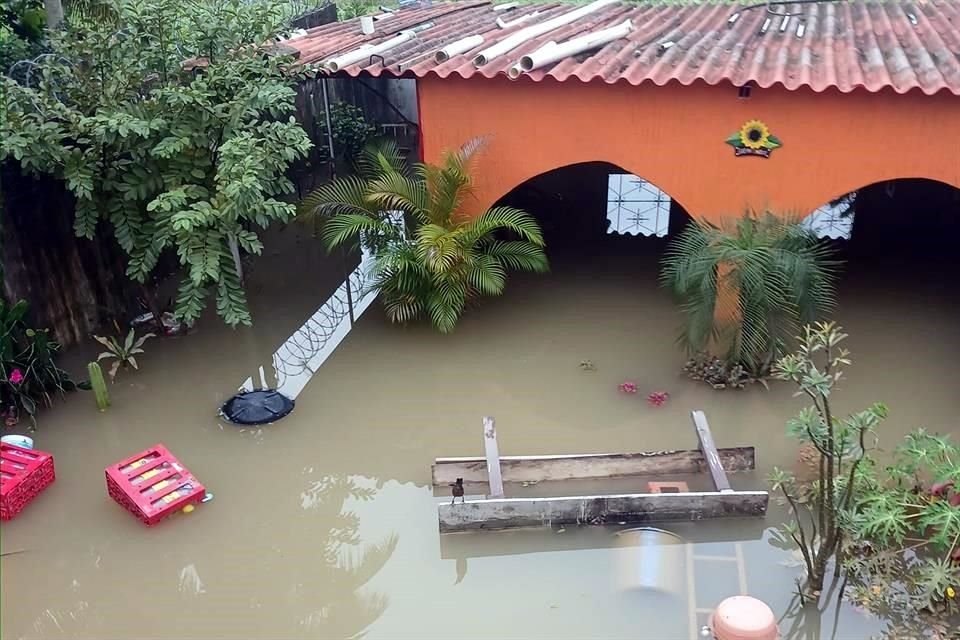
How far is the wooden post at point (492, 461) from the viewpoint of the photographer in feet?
20.6

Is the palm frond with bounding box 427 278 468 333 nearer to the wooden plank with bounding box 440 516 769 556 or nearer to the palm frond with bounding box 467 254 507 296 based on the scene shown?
the palm frond with bounding box 467 254 507 296

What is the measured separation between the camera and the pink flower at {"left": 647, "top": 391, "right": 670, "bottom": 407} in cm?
770

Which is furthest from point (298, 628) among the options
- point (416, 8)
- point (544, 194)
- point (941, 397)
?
point (416, 8)

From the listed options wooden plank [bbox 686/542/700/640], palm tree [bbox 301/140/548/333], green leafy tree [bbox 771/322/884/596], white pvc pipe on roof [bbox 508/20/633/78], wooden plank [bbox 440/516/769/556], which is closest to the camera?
green leafy tree [bbox 771/322/884/596]

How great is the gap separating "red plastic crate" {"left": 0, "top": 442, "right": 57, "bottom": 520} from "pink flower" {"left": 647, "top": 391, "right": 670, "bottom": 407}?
5128 mm

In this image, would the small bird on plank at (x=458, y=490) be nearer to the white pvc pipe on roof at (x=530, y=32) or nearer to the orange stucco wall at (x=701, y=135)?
the orange stucco wall at (x=701, y=135)

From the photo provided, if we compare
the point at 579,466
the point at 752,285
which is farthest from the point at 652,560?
the point at 752,285

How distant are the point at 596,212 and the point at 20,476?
851 centimetres

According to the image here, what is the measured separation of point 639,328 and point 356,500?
3.88m

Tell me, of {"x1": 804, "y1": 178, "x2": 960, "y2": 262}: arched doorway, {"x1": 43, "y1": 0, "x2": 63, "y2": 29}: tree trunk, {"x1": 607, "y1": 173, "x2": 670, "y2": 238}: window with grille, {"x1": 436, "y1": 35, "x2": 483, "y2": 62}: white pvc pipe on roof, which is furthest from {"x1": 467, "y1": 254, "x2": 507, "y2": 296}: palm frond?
{"x1": 43, "y1": 0, "x2": 63, "y2": 29}: tree trunk

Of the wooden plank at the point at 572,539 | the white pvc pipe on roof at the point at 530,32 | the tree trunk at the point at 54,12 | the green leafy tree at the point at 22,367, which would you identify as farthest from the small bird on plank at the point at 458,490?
the tree trunk at the point at 54,12

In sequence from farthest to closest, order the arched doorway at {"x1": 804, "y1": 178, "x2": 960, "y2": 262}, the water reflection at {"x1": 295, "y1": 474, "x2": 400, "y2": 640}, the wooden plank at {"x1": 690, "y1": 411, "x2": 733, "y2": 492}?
the arched doorway at {"x1": 804, "y1": 178, "x2": 960, "y2": 262} < the wooden plank at {"x1": 690, "y1": 411, "x2": 733, "y2": 492} < the water reflection at {"x1": 295, "y1": 474, "x2": 400, "y2": 640}

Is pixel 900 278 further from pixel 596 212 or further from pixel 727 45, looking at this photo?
pixel 596 212

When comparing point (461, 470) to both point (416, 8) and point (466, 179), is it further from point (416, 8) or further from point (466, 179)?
point (416, 8)
